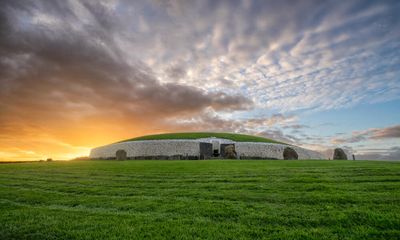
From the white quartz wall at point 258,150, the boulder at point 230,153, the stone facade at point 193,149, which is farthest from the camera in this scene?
the white quartz wall at point 258,150

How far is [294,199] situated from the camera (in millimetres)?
10867

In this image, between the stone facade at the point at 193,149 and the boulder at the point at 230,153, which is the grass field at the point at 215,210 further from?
the stone facade at the point at 193,149

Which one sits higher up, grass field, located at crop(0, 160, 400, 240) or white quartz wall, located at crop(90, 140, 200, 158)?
white quartz wall, located at crop(90, 140, 200, 158)

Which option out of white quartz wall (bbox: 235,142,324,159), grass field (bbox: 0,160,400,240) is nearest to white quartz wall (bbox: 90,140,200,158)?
white quartz wall (bbox: 235,142,324,159)

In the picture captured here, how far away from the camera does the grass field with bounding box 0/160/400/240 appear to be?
750 cm

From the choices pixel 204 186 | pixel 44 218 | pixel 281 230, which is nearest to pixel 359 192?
pixel 281 230

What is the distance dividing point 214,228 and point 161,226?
1675mm

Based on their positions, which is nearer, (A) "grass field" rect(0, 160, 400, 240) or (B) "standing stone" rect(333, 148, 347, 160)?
(A) "grass field" rect(0, 160, 400, 240)

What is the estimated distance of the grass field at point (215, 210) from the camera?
7500 mm

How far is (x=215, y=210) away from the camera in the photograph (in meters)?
9.61

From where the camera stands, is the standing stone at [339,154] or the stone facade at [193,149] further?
the stone facade at [193,149]

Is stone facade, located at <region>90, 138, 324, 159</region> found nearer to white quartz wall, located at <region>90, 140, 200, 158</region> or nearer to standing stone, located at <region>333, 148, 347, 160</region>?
white quartz wall, located at <region>90, 140, 200, 158</region>

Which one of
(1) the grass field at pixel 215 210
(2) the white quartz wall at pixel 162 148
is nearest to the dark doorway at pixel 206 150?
(2) the white quartz wall at pixel 162 148

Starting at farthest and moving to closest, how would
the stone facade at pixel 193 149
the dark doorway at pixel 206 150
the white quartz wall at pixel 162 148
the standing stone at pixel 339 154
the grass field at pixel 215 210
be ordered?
the white quartz wall at pixel 162 148, the stone facade at pixel 193 149, the dark doorway at pixel 206 150, the standing stone at pixel 339 154, the grass field at pixel 215 210
